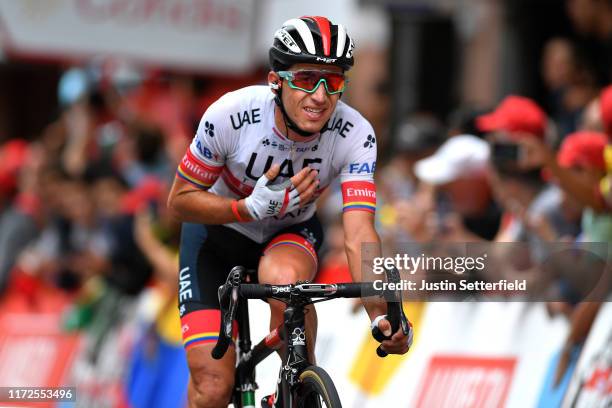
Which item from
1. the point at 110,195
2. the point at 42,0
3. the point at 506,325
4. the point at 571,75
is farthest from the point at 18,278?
the point at 506,325

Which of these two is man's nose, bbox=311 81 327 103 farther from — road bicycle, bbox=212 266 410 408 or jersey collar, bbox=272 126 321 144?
road bicycle, bbox=212 266 410 408

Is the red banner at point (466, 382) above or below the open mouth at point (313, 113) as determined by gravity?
below

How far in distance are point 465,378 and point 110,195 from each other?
20.5 ft

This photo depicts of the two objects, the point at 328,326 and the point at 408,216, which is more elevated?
the point at 408,216

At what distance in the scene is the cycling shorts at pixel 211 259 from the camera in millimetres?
6660

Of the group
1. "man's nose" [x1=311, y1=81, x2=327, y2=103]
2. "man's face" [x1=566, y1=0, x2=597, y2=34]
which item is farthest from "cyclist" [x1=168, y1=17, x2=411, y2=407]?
"man's face" [x1=566, y1=0, x2=597, y2=34]

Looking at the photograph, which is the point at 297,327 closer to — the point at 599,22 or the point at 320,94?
the point at 320,94

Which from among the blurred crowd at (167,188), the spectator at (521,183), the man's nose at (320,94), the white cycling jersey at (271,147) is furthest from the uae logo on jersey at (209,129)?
the spectator at (521,183)

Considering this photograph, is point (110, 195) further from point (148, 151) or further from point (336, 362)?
point (336, 362)

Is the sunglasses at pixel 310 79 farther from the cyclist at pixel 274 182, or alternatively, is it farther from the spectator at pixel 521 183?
the spectator at pixel 521 183

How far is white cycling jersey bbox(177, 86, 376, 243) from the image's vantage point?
6.39 m

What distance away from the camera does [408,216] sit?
372 inches

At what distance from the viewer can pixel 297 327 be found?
593cm

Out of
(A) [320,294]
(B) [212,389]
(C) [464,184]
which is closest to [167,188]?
(C) [464,184]
